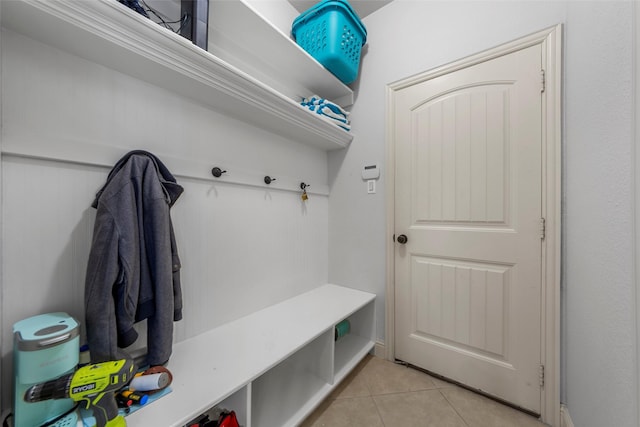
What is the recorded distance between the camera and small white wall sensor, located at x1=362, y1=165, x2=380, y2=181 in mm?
1699

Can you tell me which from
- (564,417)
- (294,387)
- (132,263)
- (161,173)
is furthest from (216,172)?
(564,417)

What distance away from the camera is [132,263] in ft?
2.59

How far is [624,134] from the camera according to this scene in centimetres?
70

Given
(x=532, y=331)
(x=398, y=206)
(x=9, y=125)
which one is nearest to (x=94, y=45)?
(x=9, y=125)

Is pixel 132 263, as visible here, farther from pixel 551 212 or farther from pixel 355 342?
pixel 551 212

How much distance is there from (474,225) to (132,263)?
1.66 m

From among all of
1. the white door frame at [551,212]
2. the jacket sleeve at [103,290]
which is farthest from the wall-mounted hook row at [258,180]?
the white door frame at [551,212]

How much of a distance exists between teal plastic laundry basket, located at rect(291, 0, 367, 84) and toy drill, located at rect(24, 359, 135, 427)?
179cm

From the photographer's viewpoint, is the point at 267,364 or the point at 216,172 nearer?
the point at 267,364

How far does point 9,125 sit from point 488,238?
6.69ft

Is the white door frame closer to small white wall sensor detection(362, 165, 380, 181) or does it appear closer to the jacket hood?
small white wall sensor detection(362, 165, 380, 181)

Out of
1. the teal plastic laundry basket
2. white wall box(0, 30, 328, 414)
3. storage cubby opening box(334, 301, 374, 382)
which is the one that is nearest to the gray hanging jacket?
white wall box(0, 30, 328, 414)

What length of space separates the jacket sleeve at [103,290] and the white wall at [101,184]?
153mm

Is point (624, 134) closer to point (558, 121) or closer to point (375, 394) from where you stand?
point (558, 121)
